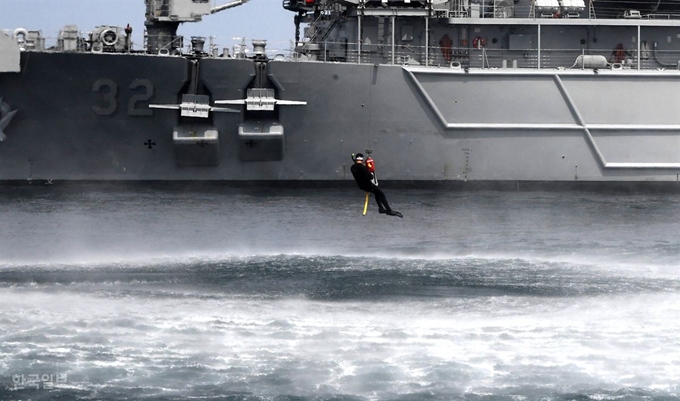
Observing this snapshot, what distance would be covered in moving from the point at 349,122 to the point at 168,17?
809 cm

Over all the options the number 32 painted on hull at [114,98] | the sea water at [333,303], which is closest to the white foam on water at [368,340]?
the sea water at [333,303]

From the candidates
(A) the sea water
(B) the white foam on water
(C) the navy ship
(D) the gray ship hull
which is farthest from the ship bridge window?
(B) the white foam on water

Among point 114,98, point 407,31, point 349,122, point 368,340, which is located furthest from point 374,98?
point 368,340

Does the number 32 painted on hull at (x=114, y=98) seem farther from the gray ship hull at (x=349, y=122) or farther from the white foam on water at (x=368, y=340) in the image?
the white foam on water at (x=368, y=340)

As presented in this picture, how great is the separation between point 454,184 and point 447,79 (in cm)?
403

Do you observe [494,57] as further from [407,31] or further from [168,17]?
[168,17]

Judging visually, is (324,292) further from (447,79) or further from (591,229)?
(447,79)

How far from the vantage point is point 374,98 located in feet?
140

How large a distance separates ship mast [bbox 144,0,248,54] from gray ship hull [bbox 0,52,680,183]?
2.87m

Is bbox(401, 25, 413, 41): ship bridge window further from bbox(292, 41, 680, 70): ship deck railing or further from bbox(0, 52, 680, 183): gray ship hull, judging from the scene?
bbox(0, 52, 680, 183): gray ship hull

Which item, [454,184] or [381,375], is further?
[454,184]

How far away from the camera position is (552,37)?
45.6 meters

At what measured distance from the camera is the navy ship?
41.7 meters

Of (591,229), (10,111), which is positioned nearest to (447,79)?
(591,229)
